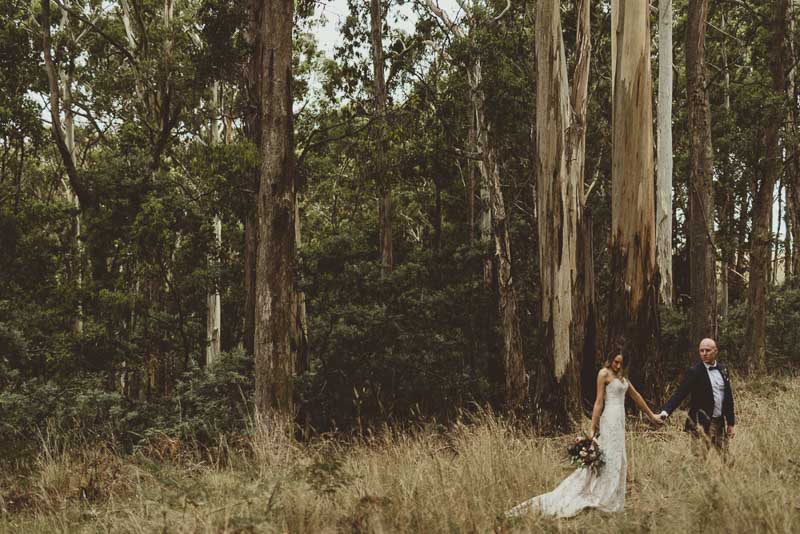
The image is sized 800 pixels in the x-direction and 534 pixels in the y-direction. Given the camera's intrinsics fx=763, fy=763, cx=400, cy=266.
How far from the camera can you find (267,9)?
11227mm

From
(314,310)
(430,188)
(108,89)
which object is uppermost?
(108,89)

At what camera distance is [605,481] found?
5707mm

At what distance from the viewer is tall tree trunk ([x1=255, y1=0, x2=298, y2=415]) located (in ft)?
35.6

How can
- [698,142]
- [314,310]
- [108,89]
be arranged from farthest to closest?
[108,89] → [314,310] → [698,142]

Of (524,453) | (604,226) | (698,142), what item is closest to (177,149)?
(604,226)

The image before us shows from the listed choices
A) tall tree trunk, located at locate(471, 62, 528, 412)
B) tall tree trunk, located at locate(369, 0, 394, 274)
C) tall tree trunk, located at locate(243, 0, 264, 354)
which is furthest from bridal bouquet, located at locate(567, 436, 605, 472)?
tall tree trunk, located at locate(369, 0, 394, 274)

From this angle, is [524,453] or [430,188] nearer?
[524,453]

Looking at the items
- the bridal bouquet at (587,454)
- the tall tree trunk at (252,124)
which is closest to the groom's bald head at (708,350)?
the bridal bouquet at (587,454)

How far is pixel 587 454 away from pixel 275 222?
644 centimetres

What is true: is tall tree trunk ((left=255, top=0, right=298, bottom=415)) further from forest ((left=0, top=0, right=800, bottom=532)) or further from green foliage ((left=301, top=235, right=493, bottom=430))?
green foliage ((left=301, top=235, right=493, bottom=430))

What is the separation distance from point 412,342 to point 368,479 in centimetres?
1287

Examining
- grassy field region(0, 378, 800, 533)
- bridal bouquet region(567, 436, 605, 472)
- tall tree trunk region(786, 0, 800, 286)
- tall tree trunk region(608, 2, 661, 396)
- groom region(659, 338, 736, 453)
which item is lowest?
grassy field region(0, 378, 800, 533)

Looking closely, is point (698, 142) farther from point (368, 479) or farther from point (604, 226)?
point (604, 226)

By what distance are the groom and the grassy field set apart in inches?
9.7
